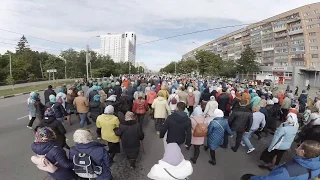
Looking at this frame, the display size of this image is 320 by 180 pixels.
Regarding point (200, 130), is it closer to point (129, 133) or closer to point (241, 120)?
point (241, 120)

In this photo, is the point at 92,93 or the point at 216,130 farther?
the point at 92,93

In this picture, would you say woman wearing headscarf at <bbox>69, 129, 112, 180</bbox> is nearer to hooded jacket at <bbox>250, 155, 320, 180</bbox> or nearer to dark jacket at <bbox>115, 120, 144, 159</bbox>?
dark jacket at <bbox>115, 120, 144, 159</bbox>

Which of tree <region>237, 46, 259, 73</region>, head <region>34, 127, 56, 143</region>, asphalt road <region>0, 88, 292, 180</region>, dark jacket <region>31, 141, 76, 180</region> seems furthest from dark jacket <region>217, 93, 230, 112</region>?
tree <region>237, 46, 259, 73</region>

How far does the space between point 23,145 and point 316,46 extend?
62.2m

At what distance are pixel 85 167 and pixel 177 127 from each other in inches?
90.6

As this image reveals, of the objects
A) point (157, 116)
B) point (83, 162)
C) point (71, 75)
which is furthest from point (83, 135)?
point (71, 75)

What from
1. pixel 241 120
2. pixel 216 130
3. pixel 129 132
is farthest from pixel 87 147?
pixel 241 120

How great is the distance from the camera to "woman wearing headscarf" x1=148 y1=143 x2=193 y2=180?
104 inches

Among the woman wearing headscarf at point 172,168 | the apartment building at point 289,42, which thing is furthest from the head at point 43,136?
the apartment building at point 289,42

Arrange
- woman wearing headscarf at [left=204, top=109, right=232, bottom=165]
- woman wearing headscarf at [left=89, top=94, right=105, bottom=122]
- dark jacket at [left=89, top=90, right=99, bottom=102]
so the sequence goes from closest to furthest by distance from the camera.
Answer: woman wearing headscarf at [left=204, top=109, right=232, bottom=165] < woman wearing headscarf at [left=89, top=94, right=105, bottom=122] < dark jacket at [left=89, top=90, right=99, bottom=102]

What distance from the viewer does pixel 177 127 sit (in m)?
4.77

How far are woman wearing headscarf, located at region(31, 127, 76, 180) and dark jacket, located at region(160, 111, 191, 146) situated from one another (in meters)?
2.29

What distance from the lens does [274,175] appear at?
8.11 ft

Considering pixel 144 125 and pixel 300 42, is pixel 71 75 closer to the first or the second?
pixel 144 125
